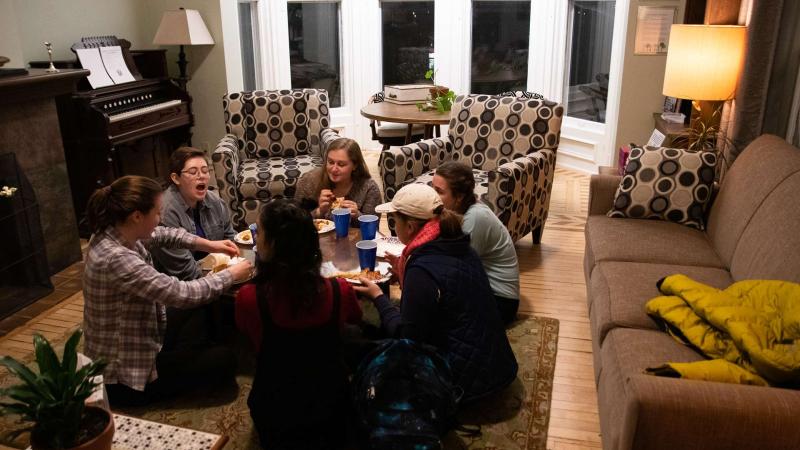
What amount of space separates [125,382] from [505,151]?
8.56 feet

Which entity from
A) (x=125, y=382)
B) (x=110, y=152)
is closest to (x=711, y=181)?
(x=125, y=382)

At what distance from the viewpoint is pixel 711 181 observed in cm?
319

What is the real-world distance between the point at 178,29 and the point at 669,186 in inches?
148

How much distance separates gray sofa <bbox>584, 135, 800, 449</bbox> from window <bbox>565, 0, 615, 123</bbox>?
2.91 m

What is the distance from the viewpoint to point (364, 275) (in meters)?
2.54

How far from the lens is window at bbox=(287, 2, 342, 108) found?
6449mm

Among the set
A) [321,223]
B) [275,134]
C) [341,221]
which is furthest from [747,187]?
[275,134]

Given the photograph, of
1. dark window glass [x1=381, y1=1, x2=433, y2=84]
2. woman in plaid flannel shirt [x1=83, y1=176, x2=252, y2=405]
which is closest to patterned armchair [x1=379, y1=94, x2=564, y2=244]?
woman in plaid flannel shirt [x1=83, y1=176, x2=252, y2=405]

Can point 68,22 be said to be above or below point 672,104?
above

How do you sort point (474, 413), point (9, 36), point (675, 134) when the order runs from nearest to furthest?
point (474, 413) → point (9, 36) → point (675, 134)

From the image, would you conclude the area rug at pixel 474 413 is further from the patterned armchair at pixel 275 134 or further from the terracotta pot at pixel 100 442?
the patterned armchair at pixel 275 134

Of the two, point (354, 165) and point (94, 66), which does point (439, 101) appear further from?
point (94, 66)

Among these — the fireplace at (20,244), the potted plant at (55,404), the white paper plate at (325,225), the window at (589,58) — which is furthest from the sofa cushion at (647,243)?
the window at (589,58)

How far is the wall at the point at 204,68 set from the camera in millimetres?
5371
